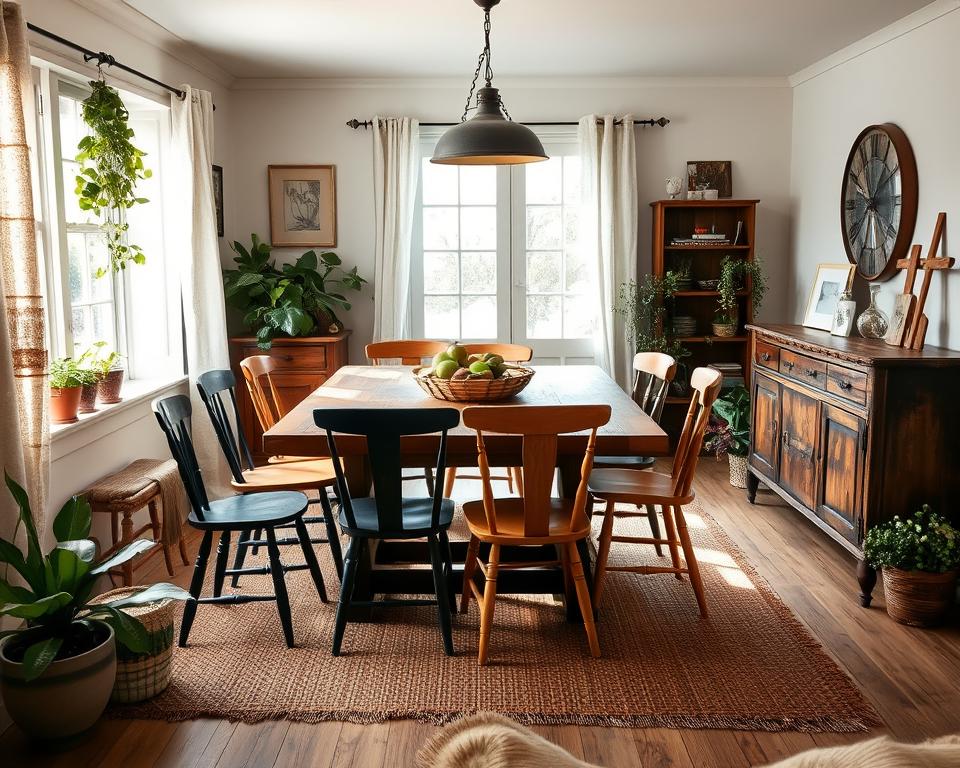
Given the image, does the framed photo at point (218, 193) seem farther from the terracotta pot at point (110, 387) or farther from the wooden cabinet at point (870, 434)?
the wooden cabinet at point (870, 434)

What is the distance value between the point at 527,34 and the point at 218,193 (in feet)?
7.50

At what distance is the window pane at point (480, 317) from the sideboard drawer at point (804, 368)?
7.67 feet

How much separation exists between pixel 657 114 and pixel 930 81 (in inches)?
85.9

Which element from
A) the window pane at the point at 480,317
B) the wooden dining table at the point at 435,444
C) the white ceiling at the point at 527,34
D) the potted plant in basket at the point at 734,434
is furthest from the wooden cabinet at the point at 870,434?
the window pane at the point at 480,317

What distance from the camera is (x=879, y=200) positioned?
4727mm

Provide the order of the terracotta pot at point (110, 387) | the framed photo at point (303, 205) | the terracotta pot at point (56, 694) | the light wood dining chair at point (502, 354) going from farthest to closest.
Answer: the framed photo at point (303, 205) → the light wood dining chair at point (502, 354) → the terracotta pot at point (110, 387) → the terracotta pot at point (56, 694)

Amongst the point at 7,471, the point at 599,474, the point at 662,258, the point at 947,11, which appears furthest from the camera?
the point at 662,258

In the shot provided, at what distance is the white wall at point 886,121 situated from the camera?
4.14 metres

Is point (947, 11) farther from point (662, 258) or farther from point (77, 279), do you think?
point (77, 279)

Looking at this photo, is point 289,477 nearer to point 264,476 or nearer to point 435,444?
point 264,476

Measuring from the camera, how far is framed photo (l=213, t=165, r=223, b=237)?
5.79 meters

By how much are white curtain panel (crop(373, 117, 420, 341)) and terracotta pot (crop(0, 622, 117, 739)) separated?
3872 mm

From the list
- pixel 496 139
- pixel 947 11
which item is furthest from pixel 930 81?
pixel 496 139

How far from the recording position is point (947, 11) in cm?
412
